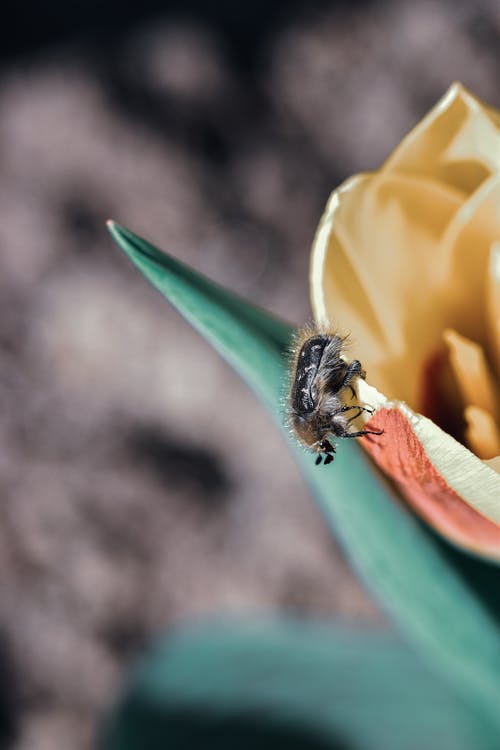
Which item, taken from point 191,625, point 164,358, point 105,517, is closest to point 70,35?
point 164,358

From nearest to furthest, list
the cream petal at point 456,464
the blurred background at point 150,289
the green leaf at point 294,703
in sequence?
the cream petal at point 456,464, the green leaf at point 294,703, the blurred background at point 150,289

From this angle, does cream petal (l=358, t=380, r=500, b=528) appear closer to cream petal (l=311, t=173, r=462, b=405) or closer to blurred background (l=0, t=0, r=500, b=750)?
cream petal (l=311, t=173, r=462, b=405)

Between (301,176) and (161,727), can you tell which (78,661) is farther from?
(301,176)

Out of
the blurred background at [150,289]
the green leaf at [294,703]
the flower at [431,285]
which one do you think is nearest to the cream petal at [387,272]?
the flower at [431,285]

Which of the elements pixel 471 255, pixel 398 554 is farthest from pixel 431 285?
pixel 398 554

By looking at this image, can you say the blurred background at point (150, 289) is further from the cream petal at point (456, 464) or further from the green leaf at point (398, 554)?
the cream petal at point (456, 464)

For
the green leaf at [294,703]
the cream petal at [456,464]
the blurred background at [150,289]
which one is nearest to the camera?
the cream petal at [456,464]
